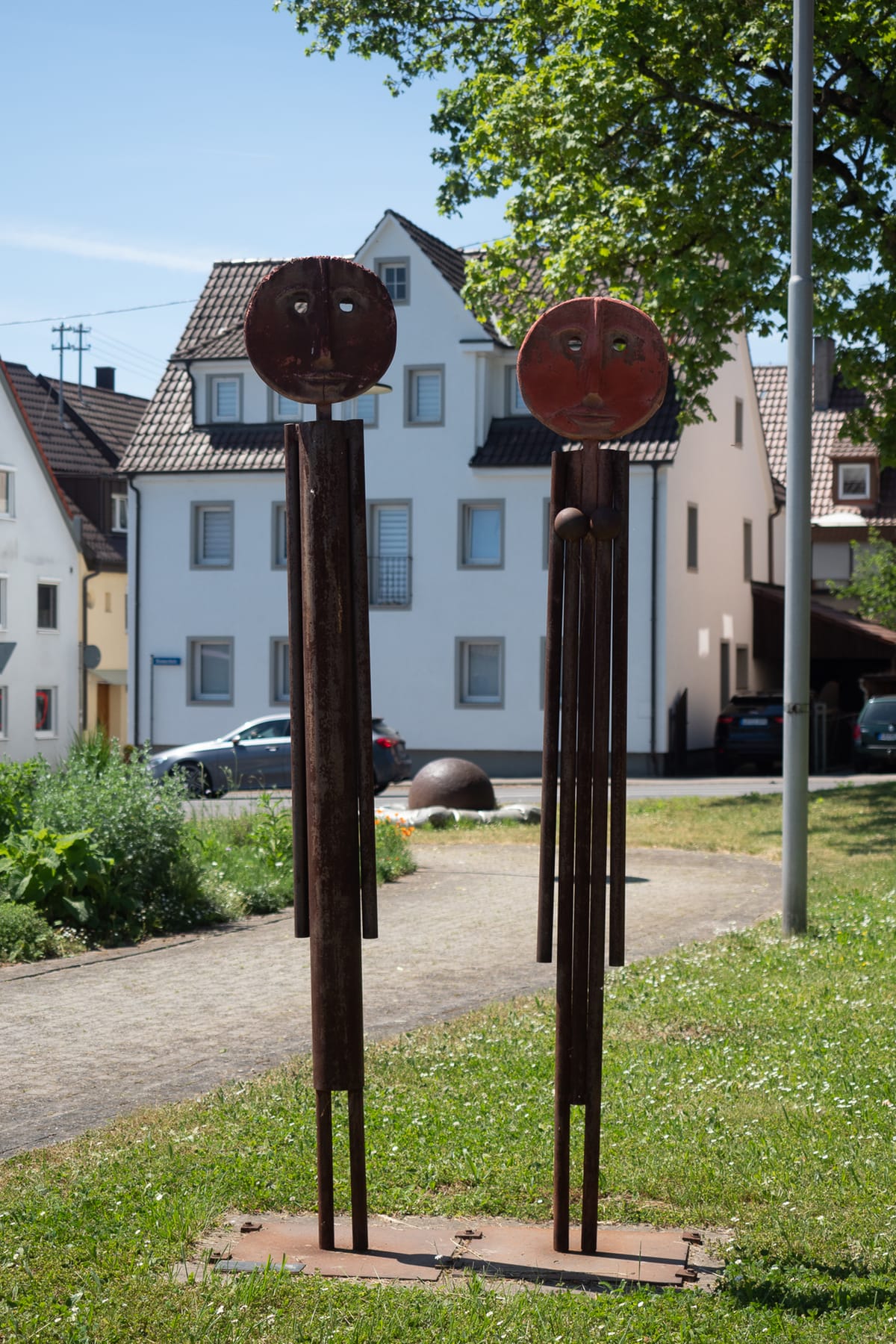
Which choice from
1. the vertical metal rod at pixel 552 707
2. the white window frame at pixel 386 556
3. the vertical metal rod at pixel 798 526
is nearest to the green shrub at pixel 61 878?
the vertical metal rod at pixel 798 526

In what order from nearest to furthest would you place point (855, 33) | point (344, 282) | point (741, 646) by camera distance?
point (344, 282) → point (855, 33) → point (741, 646)

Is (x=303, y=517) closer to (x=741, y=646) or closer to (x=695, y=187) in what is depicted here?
(x=695, y=187)

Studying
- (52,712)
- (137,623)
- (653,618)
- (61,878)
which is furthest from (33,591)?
(61,878)

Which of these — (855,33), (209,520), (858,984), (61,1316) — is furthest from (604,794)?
(209,520)

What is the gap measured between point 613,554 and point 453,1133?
7.56 feet

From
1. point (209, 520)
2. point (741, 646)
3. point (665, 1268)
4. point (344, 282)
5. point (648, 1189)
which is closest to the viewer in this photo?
point (665, 1268)

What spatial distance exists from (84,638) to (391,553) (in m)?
8.82

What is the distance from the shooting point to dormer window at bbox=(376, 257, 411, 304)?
40.0 meters

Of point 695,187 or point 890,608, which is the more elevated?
point 695,187

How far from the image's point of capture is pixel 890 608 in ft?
145

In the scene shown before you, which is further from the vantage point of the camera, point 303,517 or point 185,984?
point 185,984

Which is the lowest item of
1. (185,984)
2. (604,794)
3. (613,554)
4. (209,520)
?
(185,984)

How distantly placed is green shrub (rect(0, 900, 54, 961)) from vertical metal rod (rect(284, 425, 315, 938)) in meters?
5.61

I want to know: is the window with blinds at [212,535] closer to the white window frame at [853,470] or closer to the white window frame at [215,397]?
the white window frame at [215,397]
